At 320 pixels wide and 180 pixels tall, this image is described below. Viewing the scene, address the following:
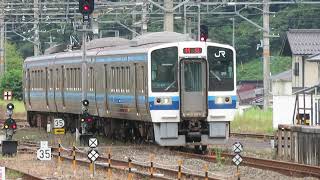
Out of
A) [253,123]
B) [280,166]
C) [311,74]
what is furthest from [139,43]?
[311,74]

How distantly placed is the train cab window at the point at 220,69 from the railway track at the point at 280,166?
1.95m

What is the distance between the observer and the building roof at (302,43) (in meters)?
50.6

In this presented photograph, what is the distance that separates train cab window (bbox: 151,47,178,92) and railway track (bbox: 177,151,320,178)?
6.11 feet

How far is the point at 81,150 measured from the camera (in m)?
30.2

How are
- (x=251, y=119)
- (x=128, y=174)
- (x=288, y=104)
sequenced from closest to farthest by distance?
(x=128, y=174)
(x=288, y=104)
(x=251, y=119)

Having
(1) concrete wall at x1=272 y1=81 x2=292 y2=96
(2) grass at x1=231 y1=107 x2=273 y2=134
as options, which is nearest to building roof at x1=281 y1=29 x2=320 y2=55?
(2) grass at x1=231 y1=107 x2=273 y2=134

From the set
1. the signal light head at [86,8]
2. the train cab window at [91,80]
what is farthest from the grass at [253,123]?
the signal light head at [86,8]

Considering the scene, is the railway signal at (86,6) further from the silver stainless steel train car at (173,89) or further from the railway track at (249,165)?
the railway track at (249,165)

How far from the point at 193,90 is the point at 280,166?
452cm

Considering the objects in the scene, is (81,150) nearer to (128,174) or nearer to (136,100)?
(136,100)

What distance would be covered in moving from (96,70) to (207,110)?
681 cm

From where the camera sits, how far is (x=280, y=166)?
81.3 ft

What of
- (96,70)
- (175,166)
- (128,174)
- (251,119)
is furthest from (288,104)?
(128,174)

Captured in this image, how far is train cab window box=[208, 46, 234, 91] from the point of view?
28.6 m
